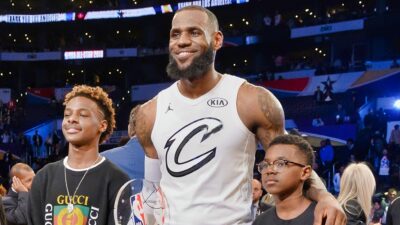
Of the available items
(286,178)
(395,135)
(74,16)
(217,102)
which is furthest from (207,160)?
(74,16)

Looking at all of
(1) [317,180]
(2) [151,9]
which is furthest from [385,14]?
(1) [317,180]

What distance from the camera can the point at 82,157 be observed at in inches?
139

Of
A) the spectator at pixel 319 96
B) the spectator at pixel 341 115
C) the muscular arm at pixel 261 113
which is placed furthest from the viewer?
the spectator at pixel 319 96

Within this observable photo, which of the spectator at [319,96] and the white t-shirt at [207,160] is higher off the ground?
the white t-shirt at [207,160]

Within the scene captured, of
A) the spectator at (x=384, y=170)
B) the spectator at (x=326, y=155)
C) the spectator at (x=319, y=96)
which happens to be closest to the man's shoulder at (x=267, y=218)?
the spectator at (x=384, y=170)

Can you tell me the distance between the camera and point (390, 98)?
18.9m

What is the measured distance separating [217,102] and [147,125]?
40 centimetres

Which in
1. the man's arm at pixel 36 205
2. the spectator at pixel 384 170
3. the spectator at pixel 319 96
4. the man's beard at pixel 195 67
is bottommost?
the spectator at pixel 384 170

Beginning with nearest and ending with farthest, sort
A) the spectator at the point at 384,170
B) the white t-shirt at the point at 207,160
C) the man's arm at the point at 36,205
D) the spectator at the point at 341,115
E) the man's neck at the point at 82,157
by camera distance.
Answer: the white t-shirt at the point at 207,160 → the man's arm at the point at 36,205 → the man's neck at the point at 82,157 → the spectator at the point at 384,170 → the spectator at the point at 341,115

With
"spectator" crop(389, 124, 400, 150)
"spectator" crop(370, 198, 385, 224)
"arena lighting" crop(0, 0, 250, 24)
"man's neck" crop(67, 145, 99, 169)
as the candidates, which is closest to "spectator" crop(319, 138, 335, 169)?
"spectator" crop(389, 124, 400, 150)

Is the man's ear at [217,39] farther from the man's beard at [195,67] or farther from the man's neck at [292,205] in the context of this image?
the man's neck at [292,205]

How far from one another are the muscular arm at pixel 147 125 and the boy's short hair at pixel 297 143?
0.60 m

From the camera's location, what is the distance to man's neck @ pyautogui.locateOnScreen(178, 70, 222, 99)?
3.00 m

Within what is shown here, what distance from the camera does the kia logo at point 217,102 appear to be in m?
2.96
